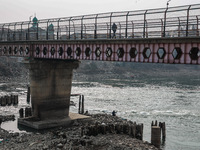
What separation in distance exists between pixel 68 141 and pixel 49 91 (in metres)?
10.1

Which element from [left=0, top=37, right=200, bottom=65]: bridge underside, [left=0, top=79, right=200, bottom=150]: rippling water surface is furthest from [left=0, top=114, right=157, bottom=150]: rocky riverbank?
[left=0, top=37, right=200, bottom=65]: bridge underside

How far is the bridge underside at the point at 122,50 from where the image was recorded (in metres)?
21.3

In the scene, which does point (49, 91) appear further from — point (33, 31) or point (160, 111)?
point (160, 111)

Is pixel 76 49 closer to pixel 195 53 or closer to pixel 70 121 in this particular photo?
pixel 70 121

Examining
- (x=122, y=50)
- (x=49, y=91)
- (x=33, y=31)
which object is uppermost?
(x=33, y=31)

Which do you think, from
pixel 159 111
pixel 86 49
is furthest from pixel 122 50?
pixel 159 111

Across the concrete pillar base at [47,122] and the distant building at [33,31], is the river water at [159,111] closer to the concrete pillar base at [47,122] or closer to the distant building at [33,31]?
the concrete pillar base at [47,122]

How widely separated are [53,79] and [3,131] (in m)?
8.56

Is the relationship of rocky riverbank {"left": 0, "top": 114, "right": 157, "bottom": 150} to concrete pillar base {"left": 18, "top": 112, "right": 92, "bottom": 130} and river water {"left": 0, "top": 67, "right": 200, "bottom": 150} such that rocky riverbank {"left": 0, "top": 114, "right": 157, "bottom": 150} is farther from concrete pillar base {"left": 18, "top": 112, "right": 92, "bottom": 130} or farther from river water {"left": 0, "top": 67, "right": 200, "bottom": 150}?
river water {"left": 0, "top": 67, "right": 200, "bottom": 150}

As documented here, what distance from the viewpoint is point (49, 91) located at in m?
38.2

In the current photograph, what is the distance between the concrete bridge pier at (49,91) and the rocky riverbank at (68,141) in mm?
3033

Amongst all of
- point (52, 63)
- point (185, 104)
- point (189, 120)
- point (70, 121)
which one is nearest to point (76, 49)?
point (52, 63)

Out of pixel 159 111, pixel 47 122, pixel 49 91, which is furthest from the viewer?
pixel 159 111

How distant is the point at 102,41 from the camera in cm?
2819
